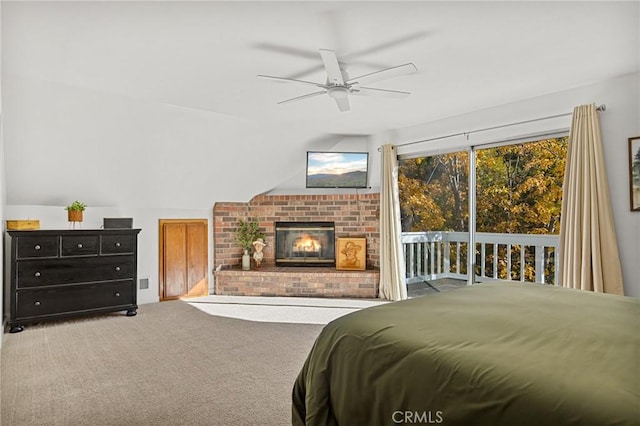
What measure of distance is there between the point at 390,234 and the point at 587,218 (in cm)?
244

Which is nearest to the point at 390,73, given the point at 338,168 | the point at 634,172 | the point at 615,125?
the point at 615,125

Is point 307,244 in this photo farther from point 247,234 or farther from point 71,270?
point 71,270

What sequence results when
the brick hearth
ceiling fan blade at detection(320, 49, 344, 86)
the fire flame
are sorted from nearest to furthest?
ceiling fan blade at detection(320, 49, 344, 86) < the brick hearth < the fire flame

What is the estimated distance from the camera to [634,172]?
3514 millimetres

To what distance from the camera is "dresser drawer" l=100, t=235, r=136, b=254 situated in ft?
15.6

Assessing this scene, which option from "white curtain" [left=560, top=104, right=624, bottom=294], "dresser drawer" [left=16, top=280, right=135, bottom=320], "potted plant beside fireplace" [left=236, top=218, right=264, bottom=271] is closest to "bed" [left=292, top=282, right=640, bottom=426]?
"white curtain" [left=560, top=104, right=624, bottom=294]

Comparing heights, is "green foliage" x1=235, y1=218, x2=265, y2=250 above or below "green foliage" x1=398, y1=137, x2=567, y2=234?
below

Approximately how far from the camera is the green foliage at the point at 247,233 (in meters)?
6.28

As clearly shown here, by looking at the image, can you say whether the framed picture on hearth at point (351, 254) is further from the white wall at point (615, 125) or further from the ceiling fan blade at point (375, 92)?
the ceiling fan blade at point (375, 92)

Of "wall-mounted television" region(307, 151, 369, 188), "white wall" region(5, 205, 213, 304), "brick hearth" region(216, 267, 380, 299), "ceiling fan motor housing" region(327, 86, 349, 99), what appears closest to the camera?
"ceiling fan motor housing" region(327, 86, 349, 99)

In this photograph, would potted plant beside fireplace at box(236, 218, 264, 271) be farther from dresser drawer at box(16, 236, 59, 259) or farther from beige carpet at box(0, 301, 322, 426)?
dresser drawer at box(16, 236, 59, 259)

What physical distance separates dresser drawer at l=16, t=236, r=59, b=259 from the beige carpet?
29.0 inches

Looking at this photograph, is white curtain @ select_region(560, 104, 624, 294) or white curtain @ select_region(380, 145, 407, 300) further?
white curtain @ select_region(380, 145, 407, 300)

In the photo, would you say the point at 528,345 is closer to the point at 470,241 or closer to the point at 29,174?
the point at 470,241
